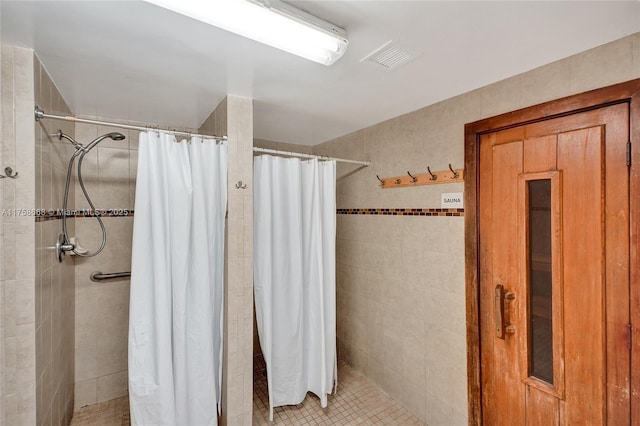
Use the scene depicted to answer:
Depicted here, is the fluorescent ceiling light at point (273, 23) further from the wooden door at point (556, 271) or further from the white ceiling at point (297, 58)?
the wooden door at point (556, 271)

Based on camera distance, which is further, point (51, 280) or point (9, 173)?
point (51, 280)

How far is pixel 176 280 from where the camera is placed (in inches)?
70.7

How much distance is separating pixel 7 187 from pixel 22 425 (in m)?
1.13

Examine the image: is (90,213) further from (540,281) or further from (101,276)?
(540,281)

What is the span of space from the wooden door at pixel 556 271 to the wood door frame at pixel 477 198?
0.02 meters

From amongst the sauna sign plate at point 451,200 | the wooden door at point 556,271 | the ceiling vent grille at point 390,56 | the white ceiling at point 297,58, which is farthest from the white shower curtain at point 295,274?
the wooden door at point 556,271

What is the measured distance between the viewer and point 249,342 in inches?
74.9

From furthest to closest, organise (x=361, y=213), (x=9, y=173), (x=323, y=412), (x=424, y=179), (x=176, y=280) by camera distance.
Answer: (x=361, y=213) < (x=323, y=412) < (x=424, y=179) < (x=176, y=280) < (x=9, y=173)

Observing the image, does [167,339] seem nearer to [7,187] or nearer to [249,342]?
[249,342]

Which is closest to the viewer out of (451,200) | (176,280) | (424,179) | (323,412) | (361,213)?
(176,280)

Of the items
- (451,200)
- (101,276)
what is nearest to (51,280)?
(101,276)

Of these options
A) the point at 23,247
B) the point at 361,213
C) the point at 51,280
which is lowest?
the point at 51,280

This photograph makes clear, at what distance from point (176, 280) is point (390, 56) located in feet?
5.81

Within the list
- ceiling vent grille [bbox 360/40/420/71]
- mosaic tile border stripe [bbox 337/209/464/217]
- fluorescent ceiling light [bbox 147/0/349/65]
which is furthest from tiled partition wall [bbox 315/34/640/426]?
fluorescent ceiling light [bbox 147/0/349/65]
